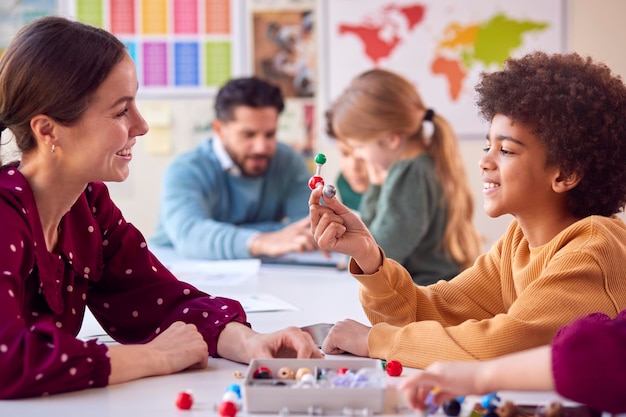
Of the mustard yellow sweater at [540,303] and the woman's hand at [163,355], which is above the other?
the mustard yellow sweater at [540,303]

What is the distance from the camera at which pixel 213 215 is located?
129 inches

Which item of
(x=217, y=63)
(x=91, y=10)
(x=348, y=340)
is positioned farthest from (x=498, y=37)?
(x=348, y=340)

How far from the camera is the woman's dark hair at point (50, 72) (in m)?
1.29

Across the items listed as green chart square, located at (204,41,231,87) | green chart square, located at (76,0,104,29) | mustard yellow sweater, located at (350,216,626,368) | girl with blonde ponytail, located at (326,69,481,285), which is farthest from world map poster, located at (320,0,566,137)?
mustard yellow sweater, located at (350,216,626,368)

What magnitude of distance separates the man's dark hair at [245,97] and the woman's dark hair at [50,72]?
1.94 metres

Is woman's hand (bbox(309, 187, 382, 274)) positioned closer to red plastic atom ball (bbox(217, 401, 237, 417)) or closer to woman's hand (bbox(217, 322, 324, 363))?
woman's hand (bbox(217, 322, 324, 363))

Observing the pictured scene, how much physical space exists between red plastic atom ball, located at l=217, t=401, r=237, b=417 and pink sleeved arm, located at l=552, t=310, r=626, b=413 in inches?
14.7

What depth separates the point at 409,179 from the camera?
269 cm

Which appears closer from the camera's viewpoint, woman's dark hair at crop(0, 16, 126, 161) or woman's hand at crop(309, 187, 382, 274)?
woman's dark hair at crop(0, 16, 126, 161)

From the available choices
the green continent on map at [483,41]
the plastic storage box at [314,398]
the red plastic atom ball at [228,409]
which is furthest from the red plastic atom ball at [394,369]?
the green continent on map at [483,41]

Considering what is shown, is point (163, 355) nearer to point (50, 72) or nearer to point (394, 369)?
point (394, 369)

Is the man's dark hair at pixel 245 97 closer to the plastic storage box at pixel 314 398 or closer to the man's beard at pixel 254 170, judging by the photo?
the man's beard at pixel 254 170

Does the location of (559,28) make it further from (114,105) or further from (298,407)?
(298,407)

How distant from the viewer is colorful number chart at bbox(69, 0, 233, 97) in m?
4.29
